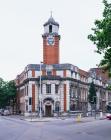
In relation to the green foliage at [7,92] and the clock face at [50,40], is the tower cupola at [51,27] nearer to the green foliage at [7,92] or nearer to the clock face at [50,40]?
the clock face at [50,40]

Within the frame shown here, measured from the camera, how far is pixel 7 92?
126 meters

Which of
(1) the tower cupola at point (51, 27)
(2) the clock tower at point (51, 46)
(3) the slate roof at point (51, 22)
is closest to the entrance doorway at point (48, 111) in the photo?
(2) the clock tower at point (51, 46)

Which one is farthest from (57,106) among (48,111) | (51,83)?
(51,83)

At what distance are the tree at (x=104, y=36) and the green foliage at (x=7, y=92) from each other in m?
Result: 93.2

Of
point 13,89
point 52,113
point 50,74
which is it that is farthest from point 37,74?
point 13,89

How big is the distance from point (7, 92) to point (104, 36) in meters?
96.2

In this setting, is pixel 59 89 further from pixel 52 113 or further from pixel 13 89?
pixel 13 89

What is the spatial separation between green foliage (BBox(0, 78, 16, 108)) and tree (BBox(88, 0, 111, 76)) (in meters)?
93.2

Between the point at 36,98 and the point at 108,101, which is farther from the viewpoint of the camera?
the point at 108,101

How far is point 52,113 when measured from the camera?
9719 cm

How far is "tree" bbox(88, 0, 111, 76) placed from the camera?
105 ft

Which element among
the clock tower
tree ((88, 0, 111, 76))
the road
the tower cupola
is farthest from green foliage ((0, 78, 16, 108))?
tree ((88, 0, 111, 76))

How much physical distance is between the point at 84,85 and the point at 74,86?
1082 cm

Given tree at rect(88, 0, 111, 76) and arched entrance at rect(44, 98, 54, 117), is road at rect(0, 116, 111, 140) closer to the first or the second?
tree at rect(88, 0, 111, 76)
